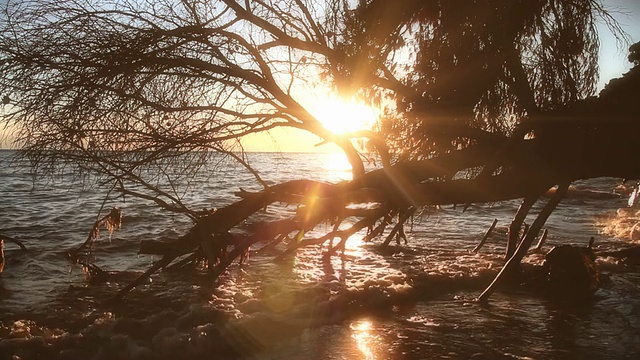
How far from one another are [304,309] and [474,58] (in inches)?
194

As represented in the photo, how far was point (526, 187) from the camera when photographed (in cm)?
679

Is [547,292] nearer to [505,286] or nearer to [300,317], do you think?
[505,286]

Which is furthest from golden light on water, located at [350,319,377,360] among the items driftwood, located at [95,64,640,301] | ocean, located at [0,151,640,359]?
driftwood, located at [95,64,640,301]

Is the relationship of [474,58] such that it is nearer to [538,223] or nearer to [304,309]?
[538,223]

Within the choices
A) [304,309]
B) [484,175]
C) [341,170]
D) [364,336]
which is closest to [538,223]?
[484,175]

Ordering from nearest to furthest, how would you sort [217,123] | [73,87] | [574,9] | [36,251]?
[73,87] < [217,123] < [574,9] < [36,251]

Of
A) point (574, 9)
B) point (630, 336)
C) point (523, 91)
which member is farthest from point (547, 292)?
point (574, 9)

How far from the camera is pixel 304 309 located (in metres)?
8.32

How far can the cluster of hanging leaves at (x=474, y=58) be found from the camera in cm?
656

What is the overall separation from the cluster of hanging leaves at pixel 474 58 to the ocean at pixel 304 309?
86.0 inches

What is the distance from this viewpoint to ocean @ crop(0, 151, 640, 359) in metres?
6.41

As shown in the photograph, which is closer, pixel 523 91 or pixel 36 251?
pixel 523 91

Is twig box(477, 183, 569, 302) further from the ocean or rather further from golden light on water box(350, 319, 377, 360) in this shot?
golden light on water box(350, 319, 377, 360)

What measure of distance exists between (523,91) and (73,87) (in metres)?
Result: 5.97
